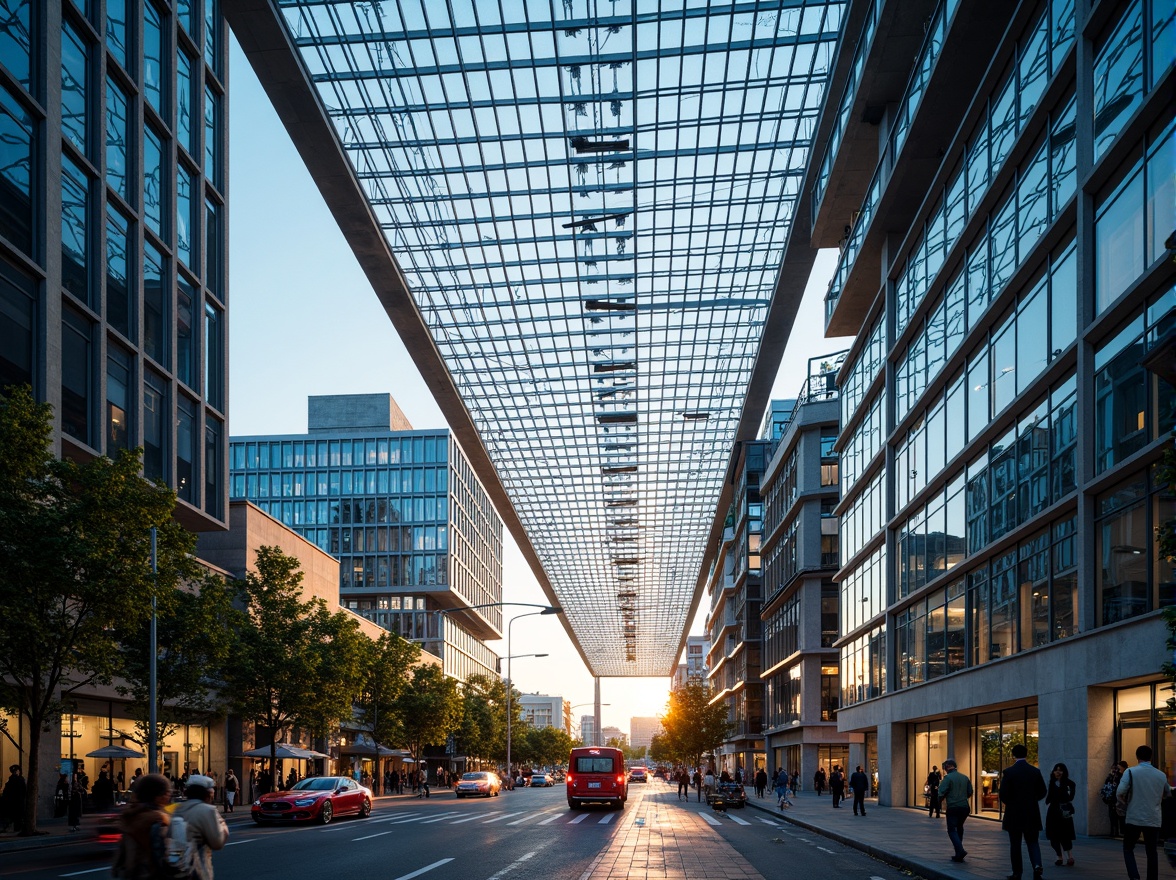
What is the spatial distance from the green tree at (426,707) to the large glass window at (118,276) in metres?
40.7

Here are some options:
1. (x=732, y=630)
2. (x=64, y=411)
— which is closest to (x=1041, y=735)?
(x=64, y=411)

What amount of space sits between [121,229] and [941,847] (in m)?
29.6

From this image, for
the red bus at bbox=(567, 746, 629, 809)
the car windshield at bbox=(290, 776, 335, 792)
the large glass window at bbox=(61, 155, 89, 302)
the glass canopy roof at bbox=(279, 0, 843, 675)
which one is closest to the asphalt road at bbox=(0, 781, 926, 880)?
the car windshield at bbox=(290, 776, 335, 792)

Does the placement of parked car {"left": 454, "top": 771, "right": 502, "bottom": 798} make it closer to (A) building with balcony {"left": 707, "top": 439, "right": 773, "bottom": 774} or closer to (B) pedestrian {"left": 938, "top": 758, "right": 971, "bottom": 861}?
(A) building with balcony {"left": 707, "top": 439, "right": 773, "bottom": 774}

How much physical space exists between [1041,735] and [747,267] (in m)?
31.2

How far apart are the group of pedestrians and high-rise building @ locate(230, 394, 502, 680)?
88.9 m

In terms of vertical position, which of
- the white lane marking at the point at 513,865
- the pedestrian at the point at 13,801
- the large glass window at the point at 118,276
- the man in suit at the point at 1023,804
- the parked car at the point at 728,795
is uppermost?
the large glass window at the point at 118,276

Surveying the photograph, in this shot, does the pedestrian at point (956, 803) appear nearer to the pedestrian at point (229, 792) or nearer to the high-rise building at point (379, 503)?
the pedestrian at point (229, 792)

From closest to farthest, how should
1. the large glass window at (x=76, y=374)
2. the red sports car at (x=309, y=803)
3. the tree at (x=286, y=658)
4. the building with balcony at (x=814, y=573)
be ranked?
the red sports car at (x=309, y=803) < the large glass window at (x=76, y=374) < the tree at (x=286, y=658) < the building with balcony at (x=814, y=573)

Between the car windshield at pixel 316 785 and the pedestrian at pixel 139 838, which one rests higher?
the pedestrian at pixel 139 838

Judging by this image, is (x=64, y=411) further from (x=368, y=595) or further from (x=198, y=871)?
(x=368, y=595)

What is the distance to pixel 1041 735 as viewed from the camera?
25578 mm

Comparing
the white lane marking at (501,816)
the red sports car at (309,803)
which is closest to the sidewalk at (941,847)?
the white lane marking at (501,816)

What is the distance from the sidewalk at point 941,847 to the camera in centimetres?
1636
